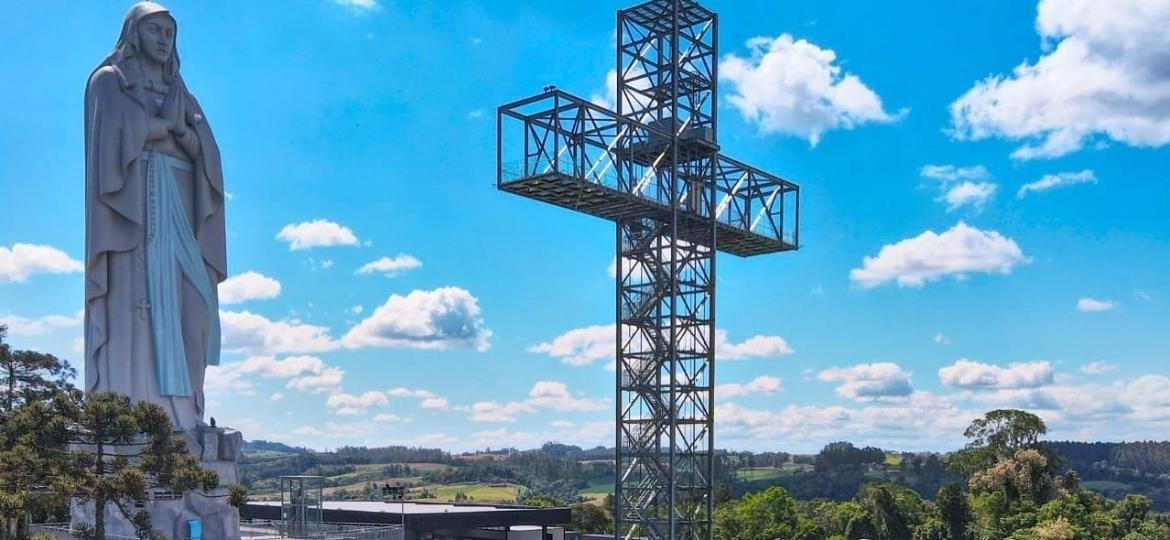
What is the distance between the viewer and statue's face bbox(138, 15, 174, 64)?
36.6 meters

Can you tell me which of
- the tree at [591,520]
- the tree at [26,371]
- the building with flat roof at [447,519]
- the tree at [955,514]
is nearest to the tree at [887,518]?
the tree at [955,514]

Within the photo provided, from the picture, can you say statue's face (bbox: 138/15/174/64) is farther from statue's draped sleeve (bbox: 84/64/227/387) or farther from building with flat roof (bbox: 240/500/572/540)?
building with flat roof (bbox: 240/500/572/540)

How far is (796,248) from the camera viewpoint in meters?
57.9

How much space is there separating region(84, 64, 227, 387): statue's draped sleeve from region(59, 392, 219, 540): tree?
647 centimetres

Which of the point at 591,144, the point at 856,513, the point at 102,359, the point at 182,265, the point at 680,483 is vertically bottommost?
the point at 856,513

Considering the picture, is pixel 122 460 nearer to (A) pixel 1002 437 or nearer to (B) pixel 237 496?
(B) pixel 237 496

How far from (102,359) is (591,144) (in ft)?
63.3

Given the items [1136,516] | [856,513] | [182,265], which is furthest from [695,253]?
[1136,516]

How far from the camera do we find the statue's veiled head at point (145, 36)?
3653cm

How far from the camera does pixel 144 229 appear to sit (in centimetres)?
3625

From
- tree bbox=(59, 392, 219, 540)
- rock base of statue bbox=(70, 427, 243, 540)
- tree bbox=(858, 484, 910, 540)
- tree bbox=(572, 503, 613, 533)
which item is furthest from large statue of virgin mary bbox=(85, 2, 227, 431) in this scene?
tree bbox=(858, 484, 910, 540)

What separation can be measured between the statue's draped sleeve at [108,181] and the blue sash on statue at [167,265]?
15.7 inches

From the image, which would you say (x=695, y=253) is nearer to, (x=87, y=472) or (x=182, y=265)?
(x=182, y=265)

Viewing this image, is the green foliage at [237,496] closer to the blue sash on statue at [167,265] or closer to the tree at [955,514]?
the blue sash on statue at [167,265]
